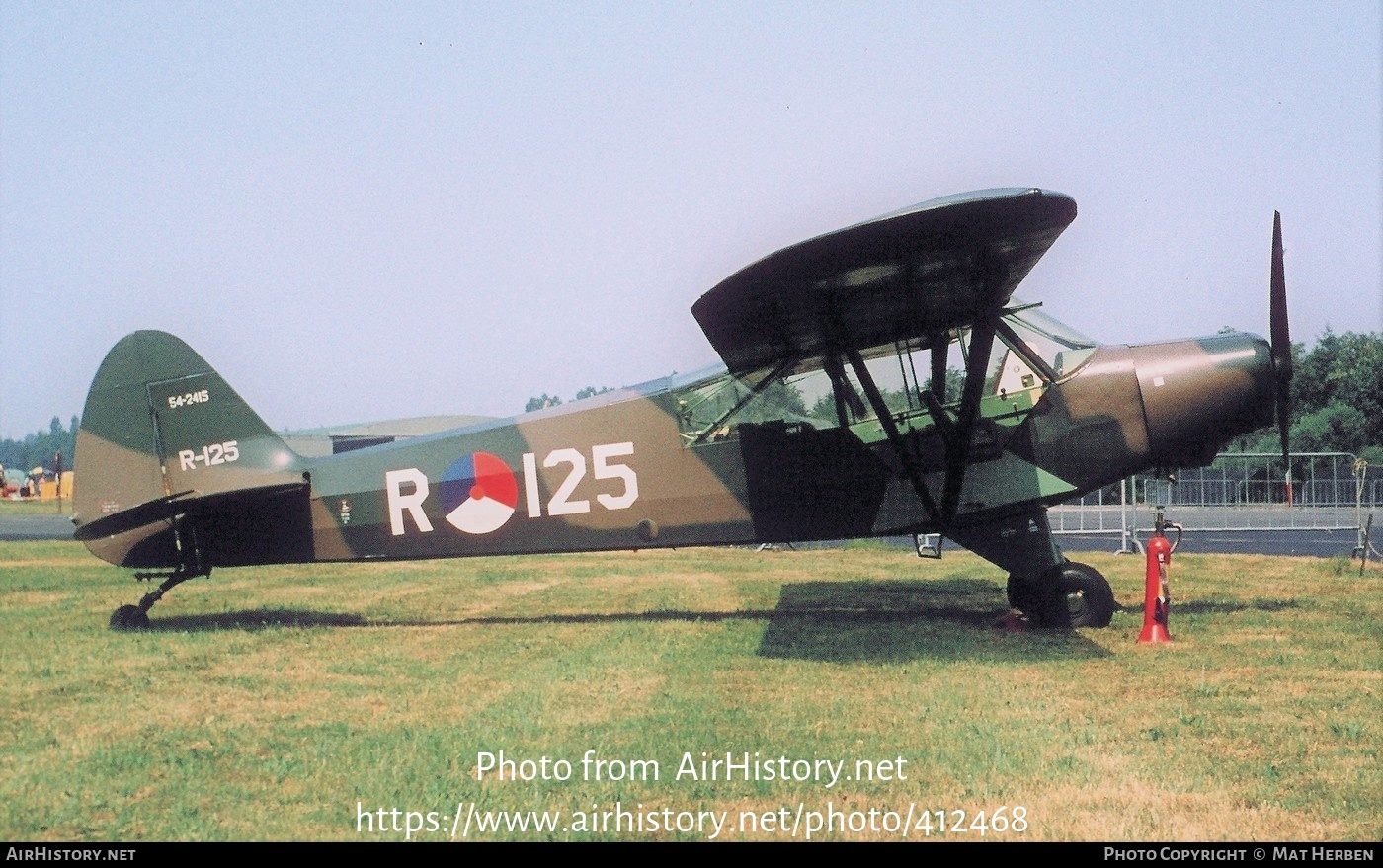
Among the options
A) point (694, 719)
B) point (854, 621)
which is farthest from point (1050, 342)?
point (694, 719)

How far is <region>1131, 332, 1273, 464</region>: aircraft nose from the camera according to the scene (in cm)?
834

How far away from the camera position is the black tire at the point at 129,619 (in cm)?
933

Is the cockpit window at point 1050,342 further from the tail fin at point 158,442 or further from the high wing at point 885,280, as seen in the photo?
the tail fin at point 158,442

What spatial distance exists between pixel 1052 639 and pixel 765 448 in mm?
2644

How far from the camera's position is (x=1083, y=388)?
A: 8.59 meters

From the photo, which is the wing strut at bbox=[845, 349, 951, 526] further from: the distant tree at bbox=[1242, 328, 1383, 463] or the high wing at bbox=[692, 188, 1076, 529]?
the distant tree at bbox=[1242, 328, 1383, 463]

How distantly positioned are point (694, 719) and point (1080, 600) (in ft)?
14.2

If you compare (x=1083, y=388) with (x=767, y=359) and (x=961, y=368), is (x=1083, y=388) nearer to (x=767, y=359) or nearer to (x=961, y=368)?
(x=961, y=368)

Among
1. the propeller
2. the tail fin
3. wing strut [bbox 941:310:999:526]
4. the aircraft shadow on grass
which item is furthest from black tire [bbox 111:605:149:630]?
the propeller

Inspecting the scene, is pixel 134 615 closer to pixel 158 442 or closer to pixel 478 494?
pixel 158 442

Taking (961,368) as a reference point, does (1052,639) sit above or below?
below

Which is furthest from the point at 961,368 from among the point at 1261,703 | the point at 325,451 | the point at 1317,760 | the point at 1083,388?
the point at 325,451

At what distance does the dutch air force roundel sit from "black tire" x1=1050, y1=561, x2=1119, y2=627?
14.6 ft
